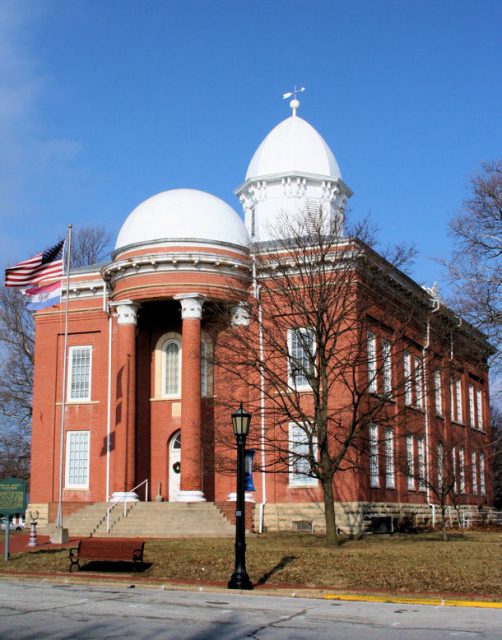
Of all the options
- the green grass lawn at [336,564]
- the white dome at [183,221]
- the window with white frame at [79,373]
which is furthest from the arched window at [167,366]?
the green grass lawn at [336,564]

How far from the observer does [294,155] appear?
45.8 metres

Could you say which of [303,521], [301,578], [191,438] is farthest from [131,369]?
[301,578]

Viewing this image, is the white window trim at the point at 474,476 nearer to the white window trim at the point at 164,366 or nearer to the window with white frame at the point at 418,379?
the window with white frame at the point at 418,379

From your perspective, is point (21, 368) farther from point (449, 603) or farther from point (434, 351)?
point (449, 603)

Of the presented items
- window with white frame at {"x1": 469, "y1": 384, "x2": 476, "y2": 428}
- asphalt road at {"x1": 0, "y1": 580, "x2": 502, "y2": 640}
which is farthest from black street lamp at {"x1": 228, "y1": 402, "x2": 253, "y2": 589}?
window with white frame at {"x1": 469, "y1": 384, "x2": 476, "y2": 428}

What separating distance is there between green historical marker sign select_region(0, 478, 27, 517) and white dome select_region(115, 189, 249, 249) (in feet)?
45.3

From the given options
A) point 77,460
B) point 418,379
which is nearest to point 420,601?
point 418,379

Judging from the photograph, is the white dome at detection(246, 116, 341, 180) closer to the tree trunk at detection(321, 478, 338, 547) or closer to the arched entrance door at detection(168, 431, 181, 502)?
the arched entrance door at detection(168, 431, 181, 502)

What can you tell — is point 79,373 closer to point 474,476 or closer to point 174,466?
point 174,466

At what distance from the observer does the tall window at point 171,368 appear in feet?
130

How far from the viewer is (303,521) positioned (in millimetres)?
35250

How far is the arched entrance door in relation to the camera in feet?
127

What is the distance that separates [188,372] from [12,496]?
11.5 metres

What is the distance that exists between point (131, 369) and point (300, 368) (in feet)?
36.5
